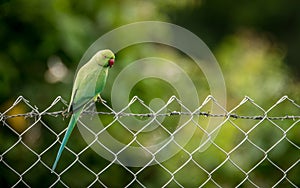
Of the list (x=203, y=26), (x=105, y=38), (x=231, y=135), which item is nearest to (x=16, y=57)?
(x=105, y=38)

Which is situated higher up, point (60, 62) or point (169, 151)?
point (60, 62)

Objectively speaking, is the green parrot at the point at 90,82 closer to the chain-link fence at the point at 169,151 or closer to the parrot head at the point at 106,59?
the parrot head at the point at 106,59

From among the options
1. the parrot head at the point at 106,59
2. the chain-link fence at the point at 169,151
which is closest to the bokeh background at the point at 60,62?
the chain-link fence at the point at 169,151

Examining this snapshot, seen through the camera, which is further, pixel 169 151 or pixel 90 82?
pixel 169 151

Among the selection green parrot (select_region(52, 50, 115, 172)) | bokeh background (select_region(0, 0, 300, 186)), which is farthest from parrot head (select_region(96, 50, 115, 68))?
bokeh background (select_region(0, 0, 300, 186))

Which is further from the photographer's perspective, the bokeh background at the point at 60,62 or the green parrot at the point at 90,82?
the bokeh background at the point at 60,62

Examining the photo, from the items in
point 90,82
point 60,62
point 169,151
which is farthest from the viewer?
point 60,62

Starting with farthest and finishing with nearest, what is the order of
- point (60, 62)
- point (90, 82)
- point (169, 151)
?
1. point (60, 62)
2. point (169, 151)
3. point (90, 82)

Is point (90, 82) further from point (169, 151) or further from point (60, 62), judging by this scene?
point (60, 62)

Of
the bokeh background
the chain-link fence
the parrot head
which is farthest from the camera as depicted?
the bokeh background

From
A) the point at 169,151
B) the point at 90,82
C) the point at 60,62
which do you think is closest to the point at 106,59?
the point at 90,82

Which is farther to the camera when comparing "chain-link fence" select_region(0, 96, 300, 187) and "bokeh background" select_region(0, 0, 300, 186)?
"bokeh background" select_region(0, 0, 300, 186)

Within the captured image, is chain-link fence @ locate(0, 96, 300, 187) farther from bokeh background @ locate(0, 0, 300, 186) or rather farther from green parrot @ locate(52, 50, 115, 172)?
green parrot @ locate(52, 50, 115, 172)

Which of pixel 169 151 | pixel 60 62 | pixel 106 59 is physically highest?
pixel 60 62
